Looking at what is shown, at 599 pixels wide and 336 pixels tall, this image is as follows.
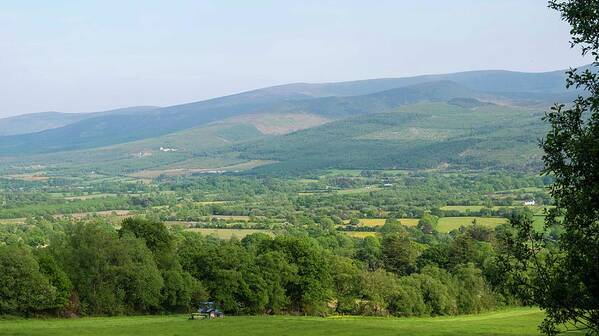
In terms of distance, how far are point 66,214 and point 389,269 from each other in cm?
10325

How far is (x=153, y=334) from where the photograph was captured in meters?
37.1

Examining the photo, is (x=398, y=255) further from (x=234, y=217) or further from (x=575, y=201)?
(x=234, y=217)

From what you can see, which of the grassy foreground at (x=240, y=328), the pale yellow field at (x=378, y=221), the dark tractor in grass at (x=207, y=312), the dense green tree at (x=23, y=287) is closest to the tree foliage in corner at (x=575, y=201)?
the grassy foreground at (x=240, y=328)

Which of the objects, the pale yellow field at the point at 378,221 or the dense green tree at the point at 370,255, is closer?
the dense green tree at the point at 370,255

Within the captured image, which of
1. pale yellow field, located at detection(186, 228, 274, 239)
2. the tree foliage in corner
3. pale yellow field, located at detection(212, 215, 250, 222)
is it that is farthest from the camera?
pale yellow field, located at detection(212, 215, 250, 222)

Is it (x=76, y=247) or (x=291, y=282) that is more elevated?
(x=76, y=247)

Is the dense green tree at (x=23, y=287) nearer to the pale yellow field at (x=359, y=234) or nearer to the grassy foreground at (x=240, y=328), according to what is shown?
the grassy foreground at (x=240, y=328)

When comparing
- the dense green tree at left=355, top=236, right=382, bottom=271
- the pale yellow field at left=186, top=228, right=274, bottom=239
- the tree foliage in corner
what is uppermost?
the tree foliage in corner

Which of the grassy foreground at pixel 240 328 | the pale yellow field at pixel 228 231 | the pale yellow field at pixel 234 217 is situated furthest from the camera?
the pale yellow field at pixel 234 217

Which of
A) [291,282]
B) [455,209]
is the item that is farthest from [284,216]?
[291,282]

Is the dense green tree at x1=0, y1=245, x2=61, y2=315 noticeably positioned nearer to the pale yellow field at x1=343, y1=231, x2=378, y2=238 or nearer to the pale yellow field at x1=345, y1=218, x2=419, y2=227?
the pale yellow field at x1=343, y1=231, x2=378, y2=238

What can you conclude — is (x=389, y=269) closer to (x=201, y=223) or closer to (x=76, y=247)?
(x=76, y=247)

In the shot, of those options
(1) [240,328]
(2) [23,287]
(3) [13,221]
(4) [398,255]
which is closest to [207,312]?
(1) [240,328]

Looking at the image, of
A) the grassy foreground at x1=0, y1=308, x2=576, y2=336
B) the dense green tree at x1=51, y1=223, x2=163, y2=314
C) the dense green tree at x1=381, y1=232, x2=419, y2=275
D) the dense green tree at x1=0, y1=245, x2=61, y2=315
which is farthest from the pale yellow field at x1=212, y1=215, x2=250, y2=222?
the grassy foreground at x1=0, y1=308, x2=576, y2=336
